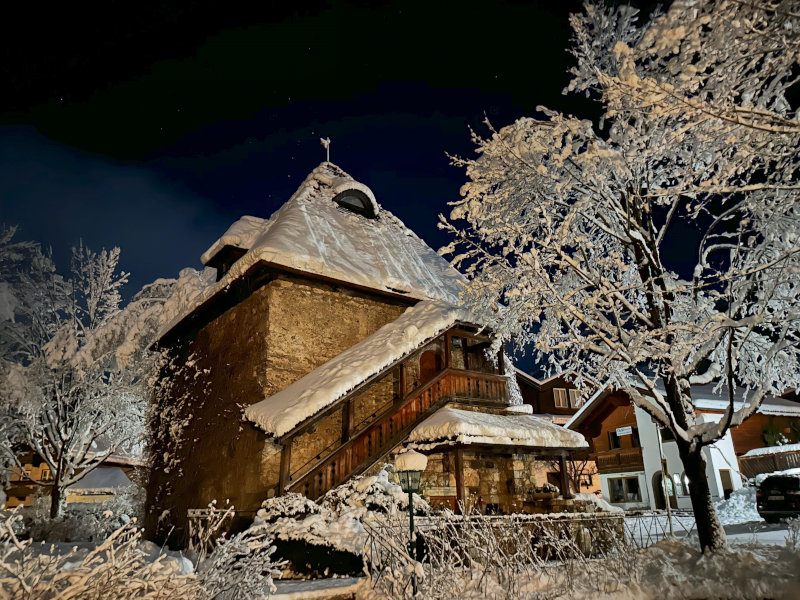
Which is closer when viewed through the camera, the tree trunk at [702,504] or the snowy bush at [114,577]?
the snowy bush at [114,577]

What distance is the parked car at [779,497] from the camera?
13.0m

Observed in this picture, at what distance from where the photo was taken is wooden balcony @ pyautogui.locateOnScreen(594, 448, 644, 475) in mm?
22297

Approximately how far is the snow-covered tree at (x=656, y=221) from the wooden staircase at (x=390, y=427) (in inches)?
156

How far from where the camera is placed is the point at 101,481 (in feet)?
97.6

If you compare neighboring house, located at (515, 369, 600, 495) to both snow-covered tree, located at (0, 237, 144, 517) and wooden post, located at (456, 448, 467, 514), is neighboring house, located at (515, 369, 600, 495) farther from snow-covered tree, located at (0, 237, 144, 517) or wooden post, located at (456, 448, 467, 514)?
snow-covered tree, located at (0, 237, 144, 517)

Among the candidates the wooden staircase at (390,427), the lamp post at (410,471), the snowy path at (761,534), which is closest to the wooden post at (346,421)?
the wooden staircase at (390,427)

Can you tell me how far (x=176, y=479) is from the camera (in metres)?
14.9

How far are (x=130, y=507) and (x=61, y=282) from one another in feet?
34.6

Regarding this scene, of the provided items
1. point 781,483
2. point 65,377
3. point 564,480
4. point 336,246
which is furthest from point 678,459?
point 65,377

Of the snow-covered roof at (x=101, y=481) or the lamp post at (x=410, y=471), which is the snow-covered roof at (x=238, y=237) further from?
the snow-covered roof at (x=101, y=481)

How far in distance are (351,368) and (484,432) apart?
366 cm

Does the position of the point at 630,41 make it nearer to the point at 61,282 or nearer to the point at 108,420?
the point at 108,420

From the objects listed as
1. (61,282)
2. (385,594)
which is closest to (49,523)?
(61,282)

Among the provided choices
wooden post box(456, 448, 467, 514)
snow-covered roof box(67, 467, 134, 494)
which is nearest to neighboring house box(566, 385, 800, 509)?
wooden post box(456, 448, 467, 514)
